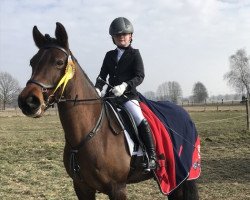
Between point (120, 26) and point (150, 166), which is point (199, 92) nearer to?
point (120, 26)

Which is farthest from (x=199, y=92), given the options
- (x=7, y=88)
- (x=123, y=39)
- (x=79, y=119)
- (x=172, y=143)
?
(x=79, y=119)

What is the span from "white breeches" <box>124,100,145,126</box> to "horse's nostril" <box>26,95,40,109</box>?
1246 mm

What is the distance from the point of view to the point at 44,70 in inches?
126

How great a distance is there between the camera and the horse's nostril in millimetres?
3006

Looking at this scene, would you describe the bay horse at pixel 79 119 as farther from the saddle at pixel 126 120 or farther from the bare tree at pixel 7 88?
the bare tree at pixel 7 88

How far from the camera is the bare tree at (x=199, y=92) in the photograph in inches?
3895

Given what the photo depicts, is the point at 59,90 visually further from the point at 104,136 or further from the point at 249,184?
the point at 249,184

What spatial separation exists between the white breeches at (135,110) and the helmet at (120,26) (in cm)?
81

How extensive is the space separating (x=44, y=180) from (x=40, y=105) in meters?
4.91

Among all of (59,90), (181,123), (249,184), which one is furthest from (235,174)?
(59,90)

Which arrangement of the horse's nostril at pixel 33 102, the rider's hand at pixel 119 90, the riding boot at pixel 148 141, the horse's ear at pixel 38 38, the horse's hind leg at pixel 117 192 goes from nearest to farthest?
the horse's nostril at pixel 33 102, the horse's ear at pixel 38 38, the horse's hind leg at pixel 117 192, the rider's hand at pixel 119 90, the riding boot at pixel 148 141

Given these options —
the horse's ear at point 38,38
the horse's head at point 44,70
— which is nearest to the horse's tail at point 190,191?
the horse's head at point 44,70

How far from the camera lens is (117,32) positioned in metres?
4.14

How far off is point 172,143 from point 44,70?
1.85 metres
